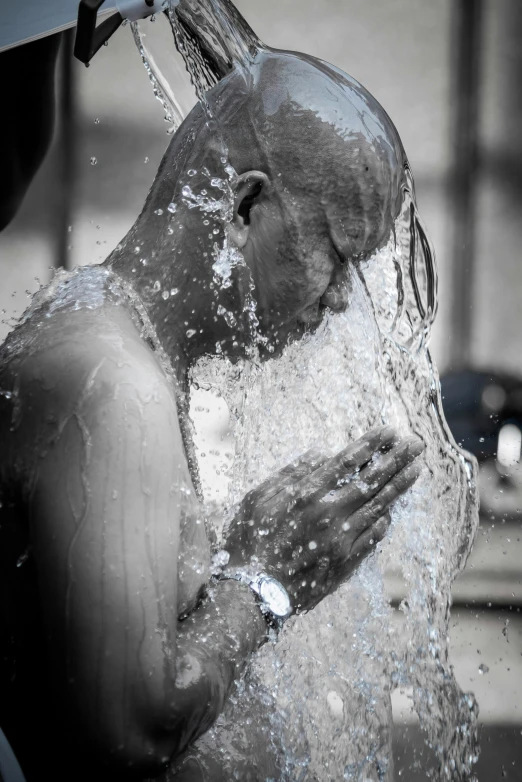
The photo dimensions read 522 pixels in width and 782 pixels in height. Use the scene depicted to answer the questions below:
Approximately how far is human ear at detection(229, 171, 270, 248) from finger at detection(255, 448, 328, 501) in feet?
0.67

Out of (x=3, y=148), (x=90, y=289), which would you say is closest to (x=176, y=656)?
(x=90, y=289)

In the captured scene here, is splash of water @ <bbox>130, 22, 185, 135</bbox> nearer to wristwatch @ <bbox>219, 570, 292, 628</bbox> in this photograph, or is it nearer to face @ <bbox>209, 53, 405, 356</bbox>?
face @ <bbox>209, 53, 405, 356</bbox>

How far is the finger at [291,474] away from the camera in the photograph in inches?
29.3

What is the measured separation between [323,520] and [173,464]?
0.18 meters

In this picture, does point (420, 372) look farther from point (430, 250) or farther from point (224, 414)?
point (224, 414)

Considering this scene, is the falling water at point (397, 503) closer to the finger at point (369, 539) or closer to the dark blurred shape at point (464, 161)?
the finger at point (369, 539)

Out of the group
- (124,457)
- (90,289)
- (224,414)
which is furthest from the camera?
(224,414)

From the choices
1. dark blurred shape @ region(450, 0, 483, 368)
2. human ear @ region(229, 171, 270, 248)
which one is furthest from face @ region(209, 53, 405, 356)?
dark blurred shape @ region(450, 0, 483, 368)

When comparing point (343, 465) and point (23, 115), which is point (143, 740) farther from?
point (23, 115)

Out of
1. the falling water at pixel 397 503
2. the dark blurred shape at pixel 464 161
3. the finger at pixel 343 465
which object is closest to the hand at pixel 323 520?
the finger at pixel 343 465

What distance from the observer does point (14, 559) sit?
0.57m

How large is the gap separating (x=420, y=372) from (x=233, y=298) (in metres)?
0.34

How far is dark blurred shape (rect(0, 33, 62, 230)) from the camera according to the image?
1198mm

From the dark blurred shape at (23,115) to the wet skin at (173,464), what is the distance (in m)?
0.51
